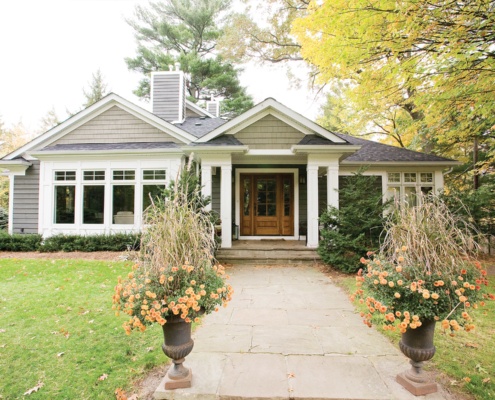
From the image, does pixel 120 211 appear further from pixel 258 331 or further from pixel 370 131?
pixel 370 131

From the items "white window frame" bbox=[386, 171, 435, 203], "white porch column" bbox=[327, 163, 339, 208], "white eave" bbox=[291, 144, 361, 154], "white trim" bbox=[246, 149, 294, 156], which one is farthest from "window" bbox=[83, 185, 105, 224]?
"white window frame" bbox=[386, 171, 435, 203]

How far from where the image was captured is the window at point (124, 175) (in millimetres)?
9047

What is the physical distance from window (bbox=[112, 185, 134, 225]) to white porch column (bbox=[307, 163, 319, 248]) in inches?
217

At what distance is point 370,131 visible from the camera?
1652 cm

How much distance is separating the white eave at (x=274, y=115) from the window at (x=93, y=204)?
12.4 ft

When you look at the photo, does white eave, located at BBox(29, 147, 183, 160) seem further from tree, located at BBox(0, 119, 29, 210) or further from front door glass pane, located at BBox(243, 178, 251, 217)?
tree, located at BBox(0, 119, 29, 210)

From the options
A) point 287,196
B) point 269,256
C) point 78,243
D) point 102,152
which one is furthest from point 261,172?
point 78,243

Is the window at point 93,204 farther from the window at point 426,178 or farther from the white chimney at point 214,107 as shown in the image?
the window at point 426,178

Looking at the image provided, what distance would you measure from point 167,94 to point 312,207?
8.10 metres

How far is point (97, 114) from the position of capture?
9.60 m

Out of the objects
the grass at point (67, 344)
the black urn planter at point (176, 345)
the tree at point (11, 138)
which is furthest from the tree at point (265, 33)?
the tree at point (11, 138)

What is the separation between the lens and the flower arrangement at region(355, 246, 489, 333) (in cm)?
214

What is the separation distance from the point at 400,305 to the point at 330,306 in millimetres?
2448

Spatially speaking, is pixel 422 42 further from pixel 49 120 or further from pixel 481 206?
pixel 49 120
